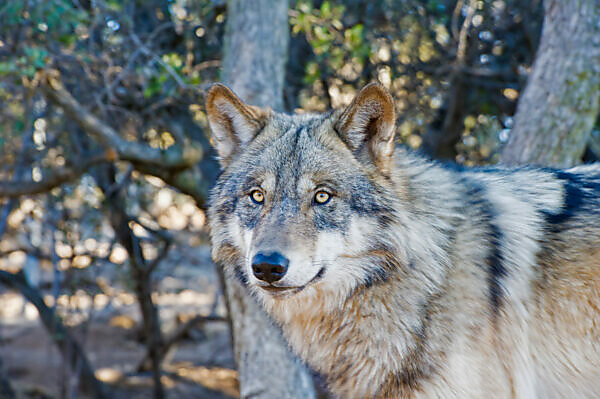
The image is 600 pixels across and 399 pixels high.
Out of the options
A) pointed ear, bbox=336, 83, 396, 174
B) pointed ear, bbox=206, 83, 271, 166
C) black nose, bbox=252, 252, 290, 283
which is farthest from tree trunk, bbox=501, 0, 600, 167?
black nose, bbox=252, 252, 290, 283

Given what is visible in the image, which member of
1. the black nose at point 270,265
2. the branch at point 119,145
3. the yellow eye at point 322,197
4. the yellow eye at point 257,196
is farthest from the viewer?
the branch at point 119,145

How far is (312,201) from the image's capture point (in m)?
2.61

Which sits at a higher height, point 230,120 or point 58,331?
point 230,120

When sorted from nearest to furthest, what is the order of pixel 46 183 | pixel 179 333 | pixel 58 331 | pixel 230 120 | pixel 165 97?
pixel 230 120 < pixel 46 183 < pixel 165 97 < pixel 58 331 < pixel 179 333

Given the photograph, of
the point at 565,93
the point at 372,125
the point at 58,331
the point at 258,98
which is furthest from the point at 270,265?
the point at 58,331

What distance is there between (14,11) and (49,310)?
410 cm

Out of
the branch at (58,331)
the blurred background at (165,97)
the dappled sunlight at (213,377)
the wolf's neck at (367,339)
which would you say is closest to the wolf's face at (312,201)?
the wolf's neck at (367,339)

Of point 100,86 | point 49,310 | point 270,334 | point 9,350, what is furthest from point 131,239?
point 9,350

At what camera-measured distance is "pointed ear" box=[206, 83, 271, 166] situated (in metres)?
2.90

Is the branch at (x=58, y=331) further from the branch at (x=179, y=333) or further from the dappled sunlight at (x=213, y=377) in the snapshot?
the dappled sunlight at (x=213, y=377)

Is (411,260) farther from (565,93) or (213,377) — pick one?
(213,377)

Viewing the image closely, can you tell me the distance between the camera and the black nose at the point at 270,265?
7.73 ft

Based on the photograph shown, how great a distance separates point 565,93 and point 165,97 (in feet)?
12.3

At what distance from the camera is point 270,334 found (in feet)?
13.0
